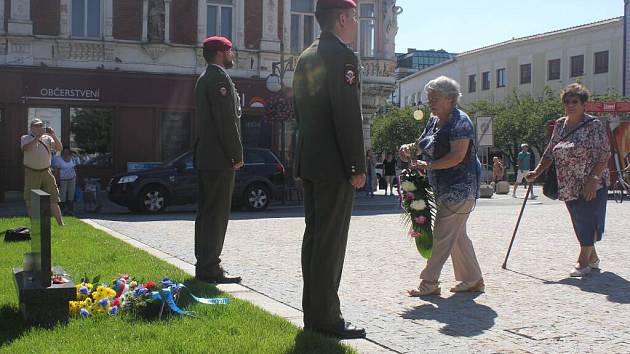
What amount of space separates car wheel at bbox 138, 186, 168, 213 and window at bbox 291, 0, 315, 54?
10.6 metres

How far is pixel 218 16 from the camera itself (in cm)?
2581

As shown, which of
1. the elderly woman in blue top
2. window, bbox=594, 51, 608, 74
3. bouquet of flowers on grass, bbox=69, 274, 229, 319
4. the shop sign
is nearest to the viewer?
bouquet of flowers on grass, bbox=69, 274, 229, 319

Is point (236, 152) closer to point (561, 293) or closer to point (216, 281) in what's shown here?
point (216, 281)

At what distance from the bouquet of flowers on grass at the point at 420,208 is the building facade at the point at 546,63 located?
4928 cm

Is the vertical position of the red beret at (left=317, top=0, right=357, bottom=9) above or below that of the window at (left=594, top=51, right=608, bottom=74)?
below

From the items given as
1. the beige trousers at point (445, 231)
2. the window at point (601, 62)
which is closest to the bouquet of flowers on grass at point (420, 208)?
the beige trousers at point (445, 231)

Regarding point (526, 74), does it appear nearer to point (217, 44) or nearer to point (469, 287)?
point (217, 44)

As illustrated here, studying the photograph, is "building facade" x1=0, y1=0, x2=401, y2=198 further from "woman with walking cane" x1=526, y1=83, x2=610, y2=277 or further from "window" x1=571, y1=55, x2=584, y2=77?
"window" x1=571, y1=55, x2=584, y2=77

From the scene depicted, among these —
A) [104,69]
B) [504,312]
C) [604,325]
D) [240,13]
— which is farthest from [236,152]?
[240,13]

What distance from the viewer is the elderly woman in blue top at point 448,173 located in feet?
21.5

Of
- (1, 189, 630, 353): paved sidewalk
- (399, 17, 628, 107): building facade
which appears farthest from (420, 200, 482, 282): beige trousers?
(399, 17, 628, 107): building facade

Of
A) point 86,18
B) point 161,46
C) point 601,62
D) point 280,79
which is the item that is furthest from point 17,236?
point 601,62

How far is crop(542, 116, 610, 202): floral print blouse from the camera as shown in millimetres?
7789

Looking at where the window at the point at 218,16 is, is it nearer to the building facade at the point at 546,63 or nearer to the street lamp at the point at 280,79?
the street lamp at the point at 280,79
